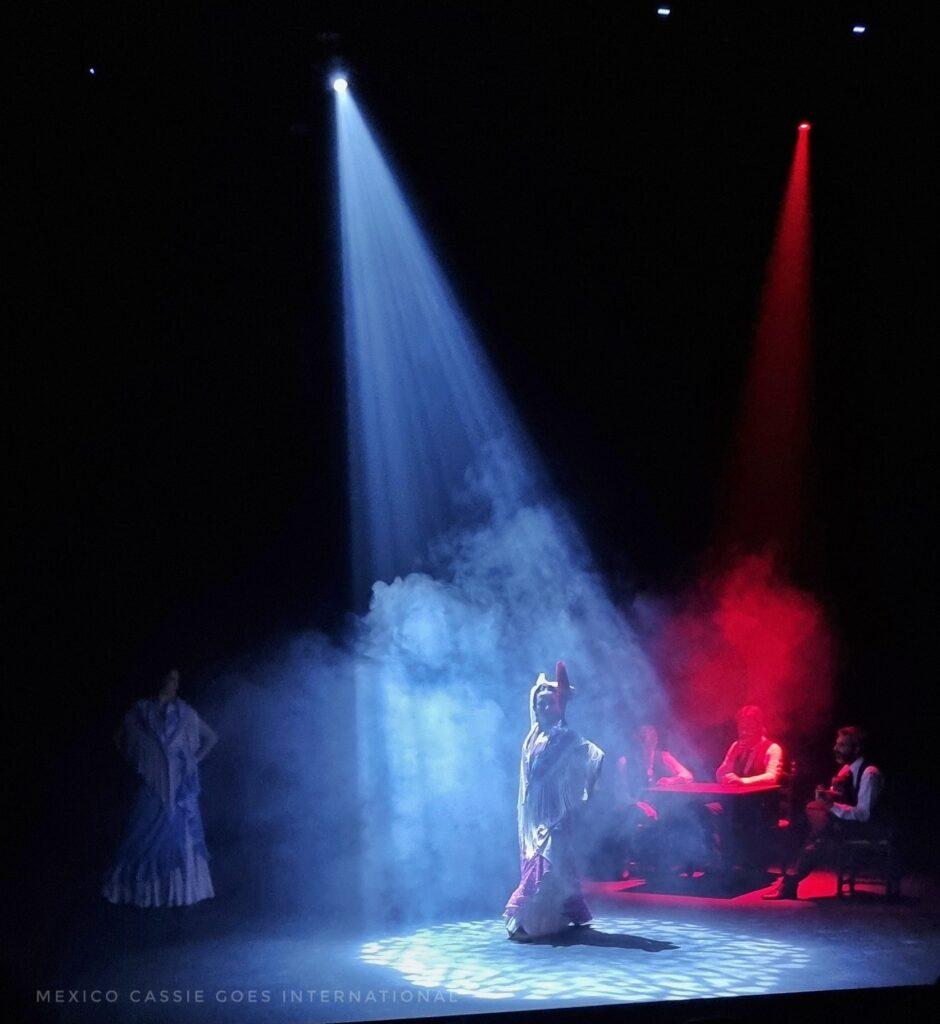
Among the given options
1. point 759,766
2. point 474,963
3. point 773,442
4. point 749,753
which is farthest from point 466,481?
point 474,963

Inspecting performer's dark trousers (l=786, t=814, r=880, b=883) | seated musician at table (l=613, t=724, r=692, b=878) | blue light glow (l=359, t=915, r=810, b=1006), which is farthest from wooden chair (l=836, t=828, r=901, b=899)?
blue light glow (l=359, t=915, r=810, b=1006)

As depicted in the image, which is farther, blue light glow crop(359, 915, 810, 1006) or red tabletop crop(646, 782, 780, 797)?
red tabletop crop(646, 782, 780, 797)

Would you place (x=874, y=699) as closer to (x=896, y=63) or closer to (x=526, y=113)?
(x=896, y=63)

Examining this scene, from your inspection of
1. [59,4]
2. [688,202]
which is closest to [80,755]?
[59,4]

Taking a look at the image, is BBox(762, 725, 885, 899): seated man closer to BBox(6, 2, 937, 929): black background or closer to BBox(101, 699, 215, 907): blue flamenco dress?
BBox(6, 2, 937, 929): black background

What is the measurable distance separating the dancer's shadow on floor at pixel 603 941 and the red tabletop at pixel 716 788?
1318 millimetres

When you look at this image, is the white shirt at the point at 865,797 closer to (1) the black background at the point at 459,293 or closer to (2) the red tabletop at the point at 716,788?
(2) the red tabletop at the point at 716,788

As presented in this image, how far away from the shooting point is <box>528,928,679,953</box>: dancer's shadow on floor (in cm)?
553

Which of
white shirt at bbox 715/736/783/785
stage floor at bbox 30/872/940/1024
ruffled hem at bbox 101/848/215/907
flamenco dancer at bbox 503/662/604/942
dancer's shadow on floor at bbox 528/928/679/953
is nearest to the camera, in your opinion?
stage floor at bbox 30/872/940/1024

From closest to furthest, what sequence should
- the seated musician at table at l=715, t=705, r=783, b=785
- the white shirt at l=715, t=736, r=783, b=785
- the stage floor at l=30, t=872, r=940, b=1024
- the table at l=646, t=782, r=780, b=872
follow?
→ the stage floor at l=30, t=872, r=940, b=1024 < the table at l=646, t=782, r=780, b=872 < the white shirt at l=715, t=736, r=783, b=785 < the seated musician at table at l=715, t=705, r=783, b=785

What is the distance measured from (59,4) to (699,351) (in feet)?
18.9

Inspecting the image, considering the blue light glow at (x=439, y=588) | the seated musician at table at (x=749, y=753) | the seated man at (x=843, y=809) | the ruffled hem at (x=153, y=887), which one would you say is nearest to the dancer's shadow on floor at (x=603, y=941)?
the blue light glow at (x=439, y=588)

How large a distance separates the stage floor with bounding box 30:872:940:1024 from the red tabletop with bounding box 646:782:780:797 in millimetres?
754

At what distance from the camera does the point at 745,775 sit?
7609 mm
